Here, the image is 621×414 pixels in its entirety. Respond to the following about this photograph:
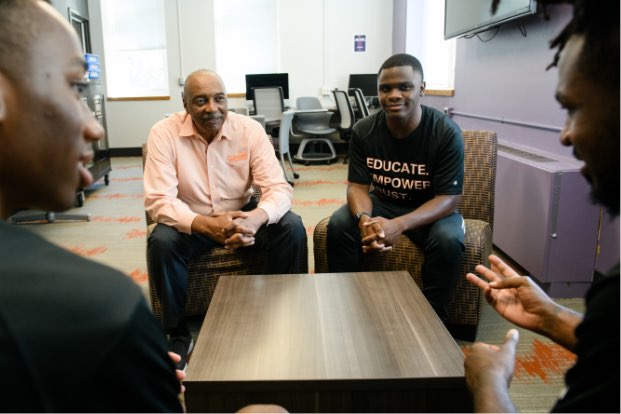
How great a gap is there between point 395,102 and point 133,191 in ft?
11.3

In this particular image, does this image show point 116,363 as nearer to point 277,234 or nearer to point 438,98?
point 277,234

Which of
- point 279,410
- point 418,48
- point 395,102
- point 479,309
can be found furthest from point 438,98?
point 279,410

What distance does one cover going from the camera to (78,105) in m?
0.59

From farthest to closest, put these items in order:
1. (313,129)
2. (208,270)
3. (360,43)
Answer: (360,43) < (313,129) < (208,270)

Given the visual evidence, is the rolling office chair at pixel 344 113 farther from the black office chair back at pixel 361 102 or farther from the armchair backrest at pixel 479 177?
the armchair backrest at pixel 479 177

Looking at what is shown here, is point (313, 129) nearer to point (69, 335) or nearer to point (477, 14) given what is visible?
point (477, 14)

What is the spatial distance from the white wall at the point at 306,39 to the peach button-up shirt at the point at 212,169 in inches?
194

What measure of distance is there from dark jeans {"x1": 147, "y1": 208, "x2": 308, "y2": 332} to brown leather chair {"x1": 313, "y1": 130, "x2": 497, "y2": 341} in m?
0.13

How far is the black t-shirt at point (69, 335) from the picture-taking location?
1.25 feet

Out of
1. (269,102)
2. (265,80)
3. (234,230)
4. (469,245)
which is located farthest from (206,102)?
(265,80)

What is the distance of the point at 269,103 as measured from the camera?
230 inches

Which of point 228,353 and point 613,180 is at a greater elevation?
point 613,180

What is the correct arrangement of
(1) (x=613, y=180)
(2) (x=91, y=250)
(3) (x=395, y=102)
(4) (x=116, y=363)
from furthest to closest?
(2) (x=91, y=250), (3) (x=395, y=102), (1) (x=613, y=180), (4) (x=116, y=363)

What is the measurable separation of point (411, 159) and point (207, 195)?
A: 0.87 metres
